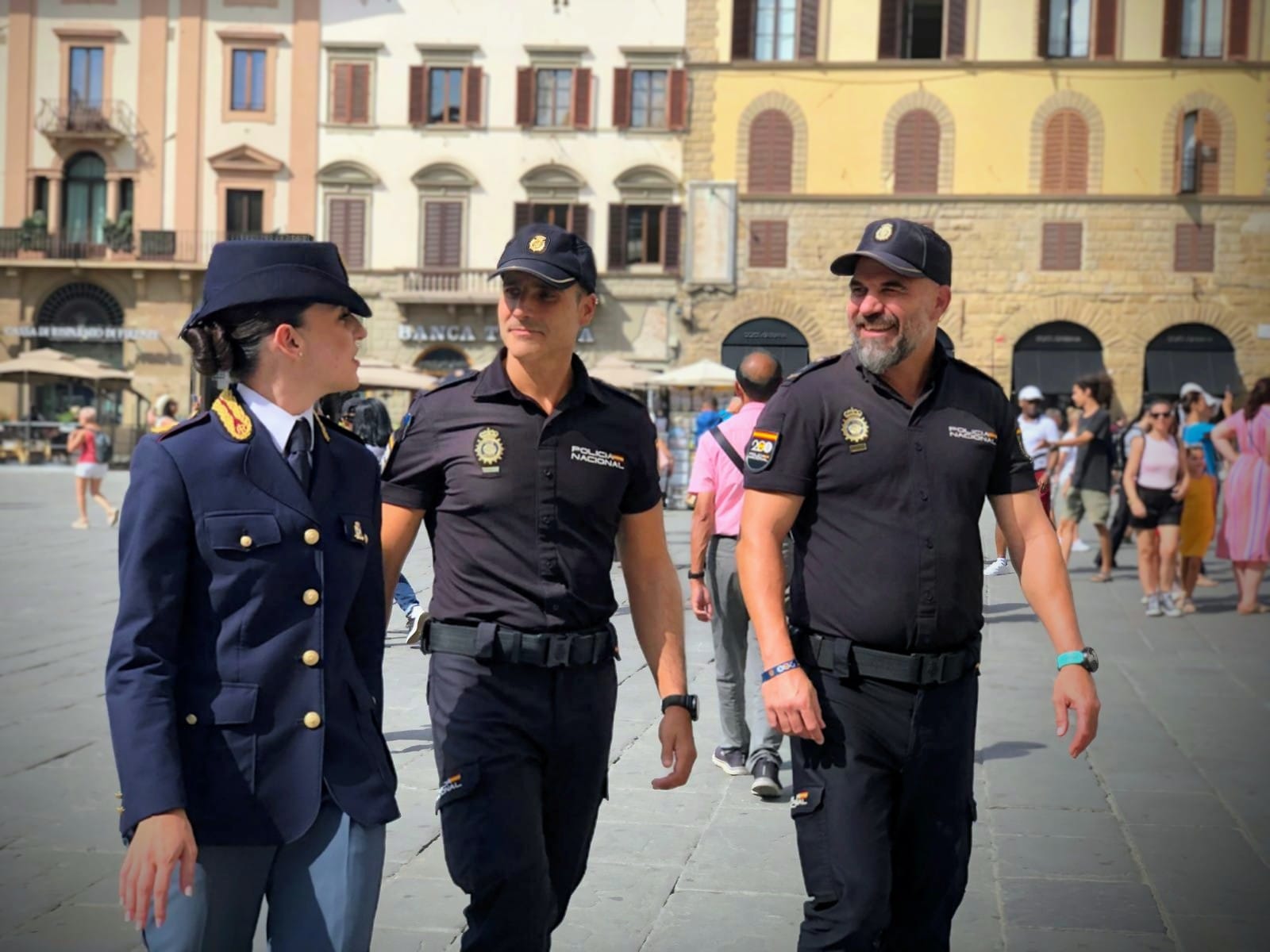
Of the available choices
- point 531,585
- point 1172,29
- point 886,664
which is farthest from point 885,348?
point 1172,29

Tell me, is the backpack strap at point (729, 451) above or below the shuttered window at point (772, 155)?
below

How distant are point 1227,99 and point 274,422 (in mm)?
39223

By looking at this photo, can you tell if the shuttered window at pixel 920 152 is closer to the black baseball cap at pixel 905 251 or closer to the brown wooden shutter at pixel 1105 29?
the brown wooden shutter at pixel 1105 29

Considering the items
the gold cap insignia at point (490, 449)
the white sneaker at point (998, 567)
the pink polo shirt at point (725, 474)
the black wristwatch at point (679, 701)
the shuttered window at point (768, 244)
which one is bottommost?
the black wristwatch at point (679, 701)

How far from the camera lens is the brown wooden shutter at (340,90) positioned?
40.4 m

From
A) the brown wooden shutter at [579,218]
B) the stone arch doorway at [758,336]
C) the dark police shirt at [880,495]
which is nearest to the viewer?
the dark police shirt at [880,495]

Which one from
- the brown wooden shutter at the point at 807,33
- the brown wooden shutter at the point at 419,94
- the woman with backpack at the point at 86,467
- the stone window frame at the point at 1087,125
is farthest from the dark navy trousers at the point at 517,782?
the brown wooden shutter at the point at 419,94

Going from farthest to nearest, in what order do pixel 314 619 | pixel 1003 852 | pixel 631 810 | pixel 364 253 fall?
1. pixel 364 253
2. pixel 631 810
3. pixel 1003 852
4. pixel 314 619

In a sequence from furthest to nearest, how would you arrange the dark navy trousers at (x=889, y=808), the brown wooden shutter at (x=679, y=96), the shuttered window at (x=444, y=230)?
the shuttered window at (x=444, y=230)
the brown wooden shutter at (x=679, y=96)
the dark navy trousers at (x=889, y=808)

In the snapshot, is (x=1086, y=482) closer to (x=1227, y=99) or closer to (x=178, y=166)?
(x=1227, y=99)

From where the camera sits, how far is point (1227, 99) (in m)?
38.2

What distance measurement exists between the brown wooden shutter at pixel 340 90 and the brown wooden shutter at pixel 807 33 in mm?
11310

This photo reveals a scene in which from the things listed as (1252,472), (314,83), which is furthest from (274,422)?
(314,83)

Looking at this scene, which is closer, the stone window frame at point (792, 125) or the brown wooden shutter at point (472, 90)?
the stone window frame at point (792, 125)
